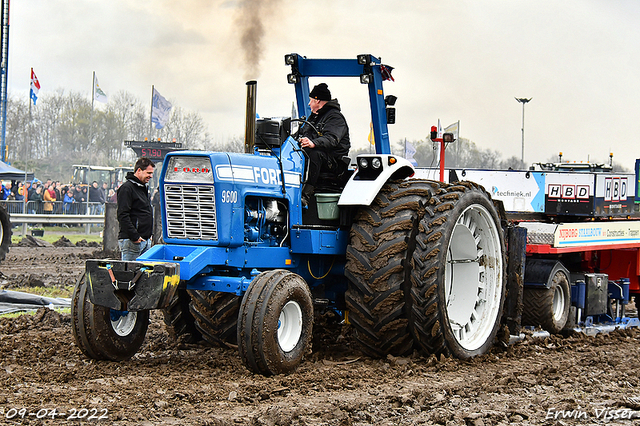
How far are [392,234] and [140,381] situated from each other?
7.93 ft

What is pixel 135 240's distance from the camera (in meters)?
8.62

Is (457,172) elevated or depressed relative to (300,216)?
elevated

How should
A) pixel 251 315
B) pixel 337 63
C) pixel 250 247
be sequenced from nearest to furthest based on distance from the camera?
pixel 251 315, pixel 250 247, pixel 337 63

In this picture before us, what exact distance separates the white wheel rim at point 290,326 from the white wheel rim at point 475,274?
6.58 feet

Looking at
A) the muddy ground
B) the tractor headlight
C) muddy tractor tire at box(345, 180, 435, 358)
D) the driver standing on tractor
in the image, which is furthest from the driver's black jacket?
the muddy ground

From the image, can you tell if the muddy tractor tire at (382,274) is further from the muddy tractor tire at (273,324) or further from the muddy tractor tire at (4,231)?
the muddy tractor tire at (4,231)

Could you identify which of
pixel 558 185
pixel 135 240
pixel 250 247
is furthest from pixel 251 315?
pixel 558 185

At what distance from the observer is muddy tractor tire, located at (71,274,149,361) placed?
594 centimetres

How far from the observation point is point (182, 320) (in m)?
7.11

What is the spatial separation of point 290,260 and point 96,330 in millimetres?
Answer: 1766

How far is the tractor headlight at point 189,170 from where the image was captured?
239 inches

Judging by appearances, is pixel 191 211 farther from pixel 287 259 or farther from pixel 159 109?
pixel 159 109

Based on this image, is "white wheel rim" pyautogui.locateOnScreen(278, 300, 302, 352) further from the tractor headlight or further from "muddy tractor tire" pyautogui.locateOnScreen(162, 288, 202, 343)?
"muddy tractor tire" pyautogui.locateOnScreen(162, 288, 202, 343)

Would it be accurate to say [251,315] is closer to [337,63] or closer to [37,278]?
[337,63]
